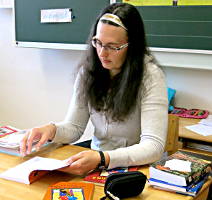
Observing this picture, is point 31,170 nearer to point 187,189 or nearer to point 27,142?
point 27,142

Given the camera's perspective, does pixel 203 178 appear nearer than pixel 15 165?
Yes

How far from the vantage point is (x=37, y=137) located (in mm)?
1506

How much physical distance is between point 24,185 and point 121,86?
0.64 metres

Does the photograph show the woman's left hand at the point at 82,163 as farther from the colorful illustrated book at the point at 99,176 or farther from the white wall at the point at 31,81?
the white wall at the point at 31,81

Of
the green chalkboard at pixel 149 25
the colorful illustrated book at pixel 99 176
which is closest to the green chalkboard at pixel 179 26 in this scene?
the green chalkboard at pixel 149 25

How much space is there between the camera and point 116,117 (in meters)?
1.59

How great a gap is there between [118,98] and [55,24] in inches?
63.3

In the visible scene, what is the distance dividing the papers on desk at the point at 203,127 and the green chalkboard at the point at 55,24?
3.83 ft

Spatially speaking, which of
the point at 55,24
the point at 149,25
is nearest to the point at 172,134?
the point at 149,25

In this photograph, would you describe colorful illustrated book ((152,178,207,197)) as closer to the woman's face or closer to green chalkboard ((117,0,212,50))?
the woman's face

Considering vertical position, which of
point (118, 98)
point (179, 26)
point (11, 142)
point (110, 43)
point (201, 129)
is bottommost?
point (201, 129)

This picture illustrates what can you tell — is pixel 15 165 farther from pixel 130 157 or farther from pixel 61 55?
pixel 61 55

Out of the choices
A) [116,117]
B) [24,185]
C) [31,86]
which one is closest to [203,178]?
[116,117]

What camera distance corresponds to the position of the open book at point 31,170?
121 cm
